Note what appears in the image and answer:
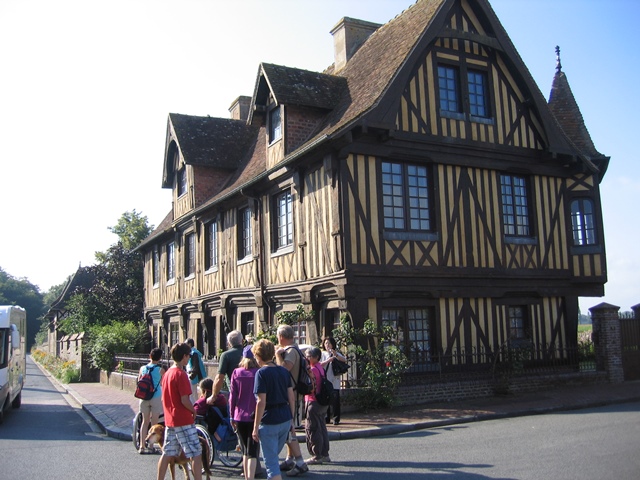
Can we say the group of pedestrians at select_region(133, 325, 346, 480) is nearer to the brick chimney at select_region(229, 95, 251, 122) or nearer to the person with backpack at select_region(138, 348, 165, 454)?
the person with backpack at select_region(138, 348, 165, 454)

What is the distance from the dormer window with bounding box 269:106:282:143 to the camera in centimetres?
1600

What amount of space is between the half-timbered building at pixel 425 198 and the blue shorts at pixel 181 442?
6.70 meters

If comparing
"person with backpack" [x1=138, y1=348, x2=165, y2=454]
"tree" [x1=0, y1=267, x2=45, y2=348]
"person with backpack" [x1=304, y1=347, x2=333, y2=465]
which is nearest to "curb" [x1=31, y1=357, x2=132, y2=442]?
"person with backpack" [x1=138, y1=348, x2=165, y2=454]

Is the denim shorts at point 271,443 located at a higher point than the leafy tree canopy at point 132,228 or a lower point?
lower

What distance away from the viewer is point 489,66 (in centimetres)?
1535

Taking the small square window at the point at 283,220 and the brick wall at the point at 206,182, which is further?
the brick wall at the point at 206,182

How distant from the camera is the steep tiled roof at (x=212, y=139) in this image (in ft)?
67.9

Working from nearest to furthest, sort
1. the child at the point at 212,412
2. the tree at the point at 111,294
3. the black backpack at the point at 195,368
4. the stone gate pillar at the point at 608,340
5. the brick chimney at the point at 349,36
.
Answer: the child at the point at 212,412
the black backpack at the point at 195,368
the stone gate pillar at the point at 608,340
the brick chimney at the point at 349,36
the tree at the point at 111,294

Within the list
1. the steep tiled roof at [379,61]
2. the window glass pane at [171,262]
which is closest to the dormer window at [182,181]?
the window glass pane at [171,262]

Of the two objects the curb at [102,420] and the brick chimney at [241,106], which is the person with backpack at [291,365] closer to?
the curb at [102,420]

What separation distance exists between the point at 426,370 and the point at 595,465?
6587 mm

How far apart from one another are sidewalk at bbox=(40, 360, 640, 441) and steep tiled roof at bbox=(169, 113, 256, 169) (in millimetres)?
8212

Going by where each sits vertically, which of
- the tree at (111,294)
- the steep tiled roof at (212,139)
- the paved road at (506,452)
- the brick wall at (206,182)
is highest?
the steep tiled roof at (212,139)

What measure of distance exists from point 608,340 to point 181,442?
40.5 ft
